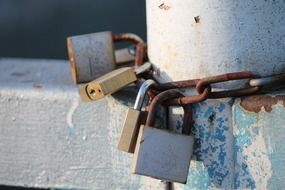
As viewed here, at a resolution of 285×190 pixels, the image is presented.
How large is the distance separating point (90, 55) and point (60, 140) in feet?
0.64

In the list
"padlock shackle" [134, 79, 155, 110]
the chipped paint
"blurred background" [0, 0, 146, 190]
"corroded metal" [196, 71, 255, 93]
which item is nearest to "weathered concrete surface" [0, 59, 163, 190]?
the chipped paint

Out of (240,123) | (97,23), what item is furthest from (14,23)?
(240,123)

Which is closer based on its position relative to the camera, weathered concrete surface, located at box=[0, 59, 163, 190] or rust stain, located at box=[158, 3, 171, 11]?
rust stain, located at box=[158, 3, 171, 11]

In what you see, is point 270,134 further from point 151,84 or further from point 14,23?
point 14,23

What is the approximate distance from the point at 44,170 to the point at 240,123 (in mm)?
454

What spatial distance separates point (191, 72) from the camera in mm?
1354

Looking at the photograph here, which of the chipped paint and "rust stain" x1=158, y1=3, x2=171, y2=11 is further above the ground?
"rust stain" x1=158, y1=3, x2=171, y2=11

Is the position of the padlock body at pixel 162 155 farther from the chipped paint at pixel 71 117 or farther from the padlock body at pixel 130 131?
the chipped paint at pixel 71 117

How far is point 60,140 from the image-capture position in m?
1.51

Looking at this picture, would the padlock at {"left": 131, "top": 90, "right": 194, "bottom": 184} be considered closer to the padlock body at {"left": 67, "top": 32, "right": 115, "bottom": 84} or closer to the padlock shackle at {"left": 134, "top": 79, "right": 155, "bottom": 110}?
the padlock shackle at {"left": 134, "top": 79, "right": 155, "bottom": 110}

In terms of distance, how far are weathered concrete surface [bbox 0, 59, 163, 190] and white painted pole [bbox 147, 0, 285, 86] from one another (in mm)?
184

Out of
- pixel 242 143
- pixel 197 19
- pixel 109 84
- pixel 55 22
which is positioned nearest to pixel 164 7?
pixel 197 19

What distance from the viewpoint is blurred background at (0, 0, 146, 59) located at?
3.88 m

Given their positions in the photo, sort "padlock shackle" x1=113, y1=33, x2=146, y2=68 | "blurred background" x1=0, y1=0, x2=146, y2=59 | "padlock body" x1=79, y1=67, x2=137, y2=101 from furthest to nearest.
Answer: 1. "blurred background" x1=0, y1=0, x2=146, y2=59
2. "padlock shackle" x1=113, y1=33, x2=146, y2=68
3. "padlock body" x1=79, y1=67, x2=137, y2=101
